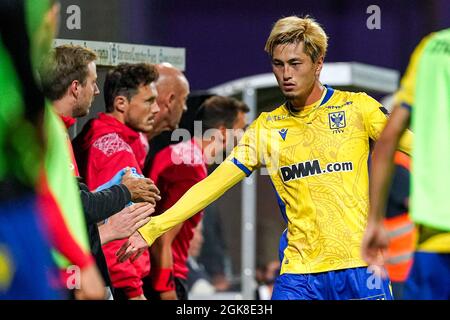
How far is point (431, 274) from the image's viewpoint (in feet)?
14.5

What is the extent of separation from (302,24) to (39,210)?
2.55 meters

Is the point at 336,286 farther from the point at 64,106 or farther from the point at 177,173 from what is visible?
the point at 177,173

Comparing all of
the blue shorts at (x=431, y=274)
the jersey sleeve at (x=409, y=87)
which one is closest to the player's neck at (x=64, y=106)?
the jersey sleeve at (x=409, y=87)

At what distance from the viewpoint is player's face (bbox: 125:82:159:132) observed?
7727mm

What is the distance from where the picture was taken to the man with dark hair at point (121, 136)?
24.3 feet

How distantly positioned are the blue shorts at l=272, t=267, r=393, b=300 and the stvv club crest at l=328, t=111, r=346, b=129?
2.45 ft

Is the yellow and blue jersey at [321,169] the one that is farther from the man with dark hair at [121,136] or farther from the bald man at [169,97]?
the bald man at [169,97]

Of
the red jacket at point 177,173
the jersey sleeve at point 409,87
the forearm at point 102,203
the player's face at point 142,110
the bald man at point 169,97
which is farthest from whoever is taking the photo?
the bald man at point 169,97

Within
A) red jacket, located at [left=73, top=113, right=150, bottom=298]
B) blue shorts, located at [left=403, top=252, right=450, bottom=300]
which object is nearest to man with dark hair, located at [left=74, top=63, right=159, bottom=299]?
red jacket, located at [left=73, top=113, right=150, bottom=298]

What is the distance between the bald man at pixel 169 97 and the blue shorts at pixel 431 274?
3957 millimetres

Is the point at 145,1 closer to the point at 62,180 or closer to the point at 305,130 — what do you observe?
the point at 305,130
